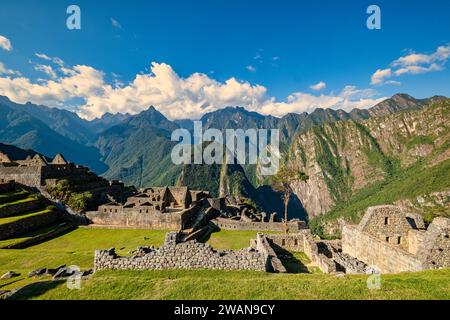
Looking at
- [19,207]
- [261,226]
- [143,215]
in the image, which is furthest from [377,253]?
[19,207]

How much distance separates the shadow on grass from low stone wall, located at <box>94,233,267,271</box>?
2.11 m

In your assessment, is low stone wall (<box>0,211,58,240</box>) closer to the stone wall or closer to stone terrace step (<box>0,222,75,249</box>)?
stone terrace step (<box>0,222,75,249</box>)

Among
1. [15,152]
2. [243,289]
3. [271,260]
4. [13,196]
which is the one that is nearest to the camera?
[243,289]

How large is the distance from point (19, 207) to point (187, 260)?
3537 centimetres

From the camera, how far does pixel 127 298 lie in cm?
892

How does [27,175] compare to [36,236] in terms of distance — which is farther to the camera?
[27,175]

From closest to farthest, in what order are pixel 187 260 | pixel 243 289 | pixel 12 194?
pixel 243 289
pixel 187 260
pixel 12 194

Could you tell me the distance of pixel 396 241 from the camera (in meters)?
17.5

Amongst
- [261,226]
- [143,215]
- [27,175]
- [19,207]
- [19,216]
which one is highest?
[27,175]

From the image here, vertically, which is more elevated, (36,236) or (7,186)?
(7,186)

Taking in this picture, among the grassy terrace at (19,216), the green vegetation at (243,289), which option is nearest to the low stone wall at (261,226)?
the green vegetation at (243,289)

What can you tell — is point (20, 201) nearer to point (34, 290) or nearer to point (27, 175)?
point (27, 175)

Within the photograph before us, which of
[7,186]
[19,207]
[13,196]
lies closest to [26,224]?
[19,207]

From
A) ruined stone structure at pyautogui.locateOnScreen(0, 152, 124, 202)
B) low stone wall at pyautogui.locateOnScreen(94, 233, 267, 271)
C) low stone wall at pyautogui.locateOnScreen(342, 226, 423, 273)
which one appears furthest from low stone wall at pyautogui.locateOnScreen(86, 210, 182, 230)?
low stone wall at pyautogui.locateOnScreen(94, 233, 267, 271)
